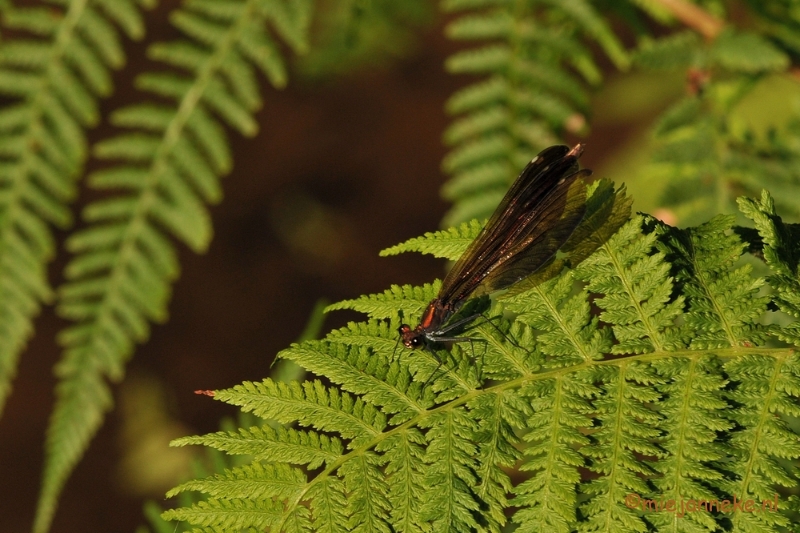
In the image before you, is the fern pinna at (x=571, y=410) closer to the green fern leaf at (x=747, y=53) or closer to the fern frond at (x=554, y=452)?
the fern frond at (x=554, y=452)

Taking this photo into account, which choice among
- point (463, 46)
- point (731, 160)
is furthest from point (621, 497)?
point (463, 46)

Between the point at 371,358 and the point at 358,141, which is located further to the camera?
the point at 358,141

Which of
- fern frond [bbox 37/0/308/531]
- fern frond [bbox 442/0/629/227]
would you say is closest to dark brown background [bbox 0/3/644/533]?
fern frond [bbox 37/0/308/531]

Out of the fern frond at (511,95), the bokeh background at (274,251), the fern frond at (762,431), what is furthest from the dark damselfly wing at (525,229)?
the bokeh background at (274,251)

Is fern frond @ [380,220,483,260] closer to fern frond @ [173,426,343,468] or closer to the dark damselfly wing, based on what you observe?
the dark damselfly wing

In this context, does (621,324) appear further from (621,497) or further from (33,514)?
(33,514)

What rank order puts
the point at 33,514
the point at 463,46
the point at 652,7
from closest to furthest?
the point at 652,7 < the point at 33,514 < the point at 463,46

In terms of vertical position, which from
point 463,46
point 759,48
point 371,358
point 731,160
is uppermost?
point 463,46

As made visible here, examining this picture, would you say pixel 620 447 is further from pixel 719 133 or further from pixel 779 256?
pixel 719 133
